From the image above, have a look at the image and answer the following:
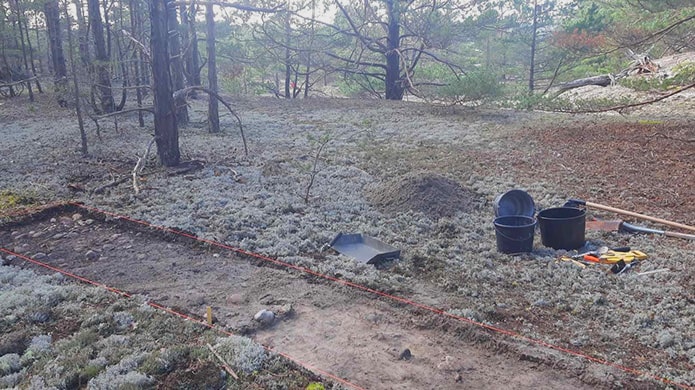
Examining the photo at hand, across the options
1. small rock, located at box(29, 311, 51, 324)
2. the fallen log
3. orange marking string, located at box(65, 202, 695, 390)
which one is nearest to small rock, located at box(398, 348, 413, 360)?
orange marking string, located at box(65, 202, 695, 390)

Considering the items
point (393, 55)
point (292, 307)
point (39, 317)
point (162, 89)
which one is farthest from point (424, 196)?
point (393, 55)

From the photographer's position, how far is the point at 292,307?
142 inches

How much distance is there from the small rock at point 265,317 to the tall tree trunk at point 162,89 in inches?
175

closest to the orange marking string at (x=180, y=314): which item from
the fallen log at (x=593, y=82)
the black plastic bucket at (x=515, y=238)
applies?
the black plastic bucket at (x=515, y=238)

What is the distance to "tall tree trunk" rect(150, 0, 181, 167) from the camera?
22.1ft

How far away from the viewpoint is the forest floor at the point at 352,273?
290 centimetres

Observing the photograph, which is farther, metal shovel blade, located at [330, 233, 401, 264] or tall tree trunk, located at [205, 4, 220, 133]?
tall tree trunk, located at [205, 4, 220, 133]

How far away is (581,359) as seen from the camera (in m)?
2.95

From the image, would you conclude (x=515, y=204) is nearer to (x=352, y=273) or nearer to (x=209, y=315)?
(x=352, y=273)

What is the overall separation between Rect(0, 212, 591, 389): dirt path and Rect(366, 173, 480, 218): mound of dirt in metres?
1.88

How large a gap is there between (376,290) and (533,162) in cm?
462

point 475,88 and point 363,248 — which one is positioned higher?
point 475,88

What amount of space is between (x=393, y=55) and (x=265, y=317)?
13.0 m

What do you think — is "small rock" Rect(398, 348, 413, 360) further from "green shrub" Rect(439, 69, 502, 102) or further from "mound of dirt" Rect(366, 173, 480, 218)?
"green shrub" Rect(439, 69, 502, 102)
